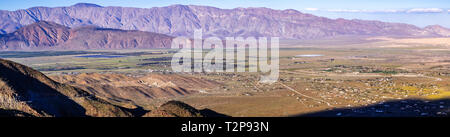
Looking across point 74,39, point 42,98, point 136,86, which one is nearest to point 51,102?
point 42,98

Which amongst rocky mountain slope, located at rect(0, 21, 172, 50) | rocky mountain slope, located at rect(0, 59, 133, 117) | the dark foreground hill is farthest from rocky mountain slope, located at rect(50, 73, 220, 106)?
rocky mountain slope, located at rect(0, 21, 172, 50)

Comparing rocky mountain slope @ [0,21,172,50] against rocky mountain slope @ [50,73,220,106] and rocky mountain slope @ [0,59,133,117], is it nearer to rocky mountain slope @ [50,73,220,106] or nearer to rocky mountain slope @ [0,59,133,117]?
rocky mountain slope @ [50,73,220,106]

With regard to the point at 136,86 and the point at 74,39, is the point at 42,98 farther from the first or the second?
the point at 74,39

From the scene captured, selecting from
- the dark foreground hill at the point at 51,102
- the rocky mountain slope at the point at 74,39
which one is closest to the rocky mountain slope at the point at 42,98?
the dark foreground hill at the point at 51,102

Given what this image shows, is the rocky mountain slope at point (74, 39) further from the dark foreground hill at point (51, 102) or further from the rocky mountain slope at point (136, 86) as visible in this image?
the dark foreground hill at point (51, 102)
